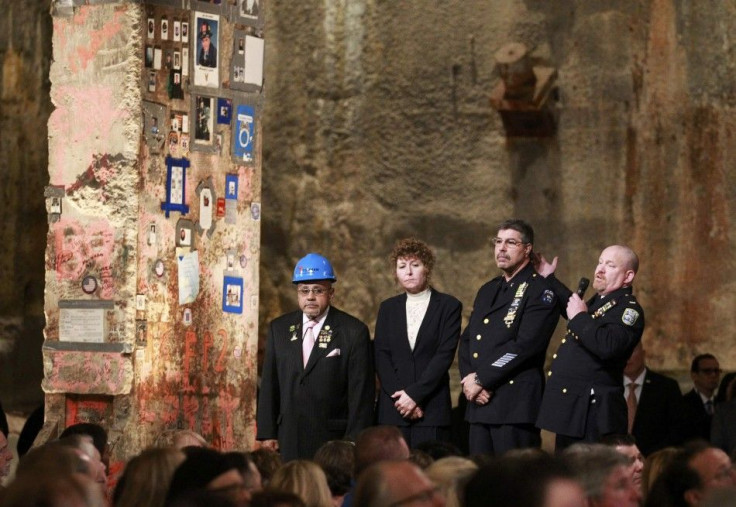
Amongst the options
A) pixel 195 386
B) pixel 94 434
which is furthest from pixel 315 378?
pixel 94 434

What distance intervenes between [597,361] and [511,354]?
17.5 inches

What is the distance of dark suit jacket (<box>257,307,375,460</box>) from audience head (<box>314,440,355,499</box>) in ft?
5.58

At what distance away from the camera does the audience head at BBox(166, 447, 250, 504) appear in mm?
4324

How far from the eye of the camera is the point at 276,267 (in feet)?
37.8

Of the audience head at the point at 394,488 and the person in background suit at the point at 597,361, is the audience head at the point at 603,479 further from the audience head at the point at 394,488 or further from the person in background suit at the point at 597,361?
the person in background suit at the point at 597,361

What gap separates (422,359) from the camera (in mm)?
8094

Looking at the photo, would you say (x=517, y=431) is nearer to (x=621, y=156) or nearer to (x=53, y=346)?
(x=53, y=346)

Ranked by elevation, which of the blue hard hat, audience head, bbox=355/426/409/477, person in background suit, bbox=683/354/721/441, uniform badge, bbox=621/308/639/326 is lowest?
audience head, bbox=355/426/409/477

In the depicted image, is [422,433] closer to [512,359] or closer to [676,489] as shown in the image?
[512,359]

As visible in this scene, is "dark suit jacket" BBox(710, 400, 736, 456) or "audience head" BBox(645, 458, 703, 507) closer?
"audience head" BBox(645, 458, 703, 507)

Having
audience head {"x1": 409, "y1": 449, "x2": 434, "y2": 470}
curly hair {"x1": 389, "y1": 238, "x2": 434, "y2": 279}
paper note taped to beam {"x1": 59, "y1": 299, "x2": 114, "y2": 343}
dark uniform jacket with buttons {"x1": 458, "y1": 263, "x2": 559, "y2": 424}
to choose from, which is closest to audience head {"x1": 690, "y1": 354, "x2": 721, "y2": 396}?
dark uniform jacket with buttons {"x1": 458, "y1": 263, "x2": 559, "y2": 424}

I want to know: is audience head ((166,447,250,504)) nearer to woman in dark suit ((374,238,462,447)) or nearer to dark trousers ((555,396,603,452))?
dark trousers ((555,396,603,452))

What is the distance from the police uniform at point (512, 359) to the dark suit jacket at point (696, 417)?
1285mm

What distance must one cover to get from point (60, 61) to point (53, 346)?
5.08ft
